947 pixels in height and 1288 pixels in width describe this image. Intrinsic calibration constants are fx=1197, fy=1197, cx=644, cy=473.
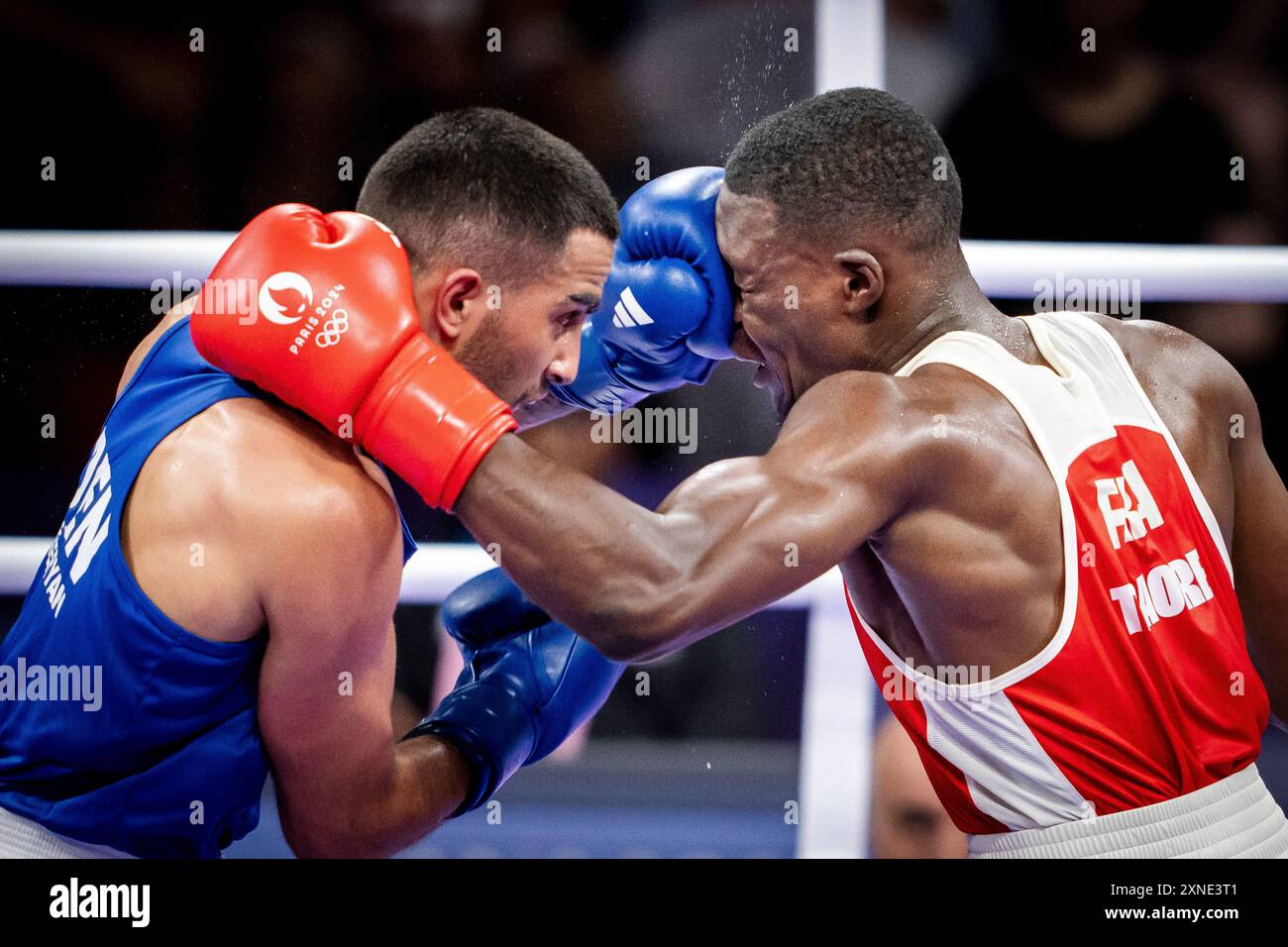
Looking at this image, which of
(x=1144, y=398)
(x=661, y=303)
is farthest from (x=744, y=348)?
(x=1144, y=398)

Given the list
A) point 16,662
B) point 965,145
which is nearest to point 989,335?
point 16,662

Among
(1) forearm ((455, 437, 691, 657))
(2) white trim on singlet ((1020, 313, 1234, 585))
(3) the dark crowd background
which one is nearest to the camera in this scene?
(1) forearm ((455, 437, 691, 657))

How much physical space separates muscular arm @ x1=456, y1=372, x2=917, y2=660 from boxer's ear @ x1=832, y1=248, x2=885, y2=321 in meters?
0.30

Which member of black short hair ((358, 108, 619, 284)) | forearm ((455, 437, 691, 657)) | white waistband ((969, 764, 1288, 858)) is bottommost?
white waistband ((969, 764, 1288, 858))

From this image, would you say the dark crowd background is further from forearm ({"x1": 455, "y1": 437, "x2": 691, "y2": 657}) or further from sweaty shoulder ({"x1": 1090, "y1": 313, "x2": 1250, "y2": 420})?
forearm ({"x1": 455, "y1": 437, "x2": 691, "y2": 657})

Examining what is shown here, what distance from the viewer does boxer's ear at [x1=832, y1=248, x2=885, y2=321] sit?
162 centimetres

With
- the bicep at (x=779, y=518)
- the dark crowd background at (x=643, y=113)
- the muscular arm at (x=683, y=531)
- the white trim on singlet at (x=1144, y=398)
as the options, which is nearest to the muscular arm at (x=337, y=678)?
the muscular arm at (x=683, y=531)

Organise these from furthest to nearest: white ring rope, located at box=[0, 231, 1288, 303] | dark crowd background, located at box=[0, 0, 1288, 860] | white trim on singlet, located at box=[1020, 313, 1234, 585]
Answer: dark crowd background, located at box=[0, 0, 1288, 860]
white ring rope, located at box=[0, 231, 1288, 303]
white trim on singlet, located at box=[1020, 313, 1234, 585]

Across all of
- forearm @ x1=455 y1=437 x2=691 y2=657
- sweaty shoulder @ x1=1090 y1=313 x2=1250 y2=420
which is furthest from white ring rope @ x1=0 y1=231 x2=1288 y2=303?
forearm @ x1=455 y1=437 x2=691 y2=657

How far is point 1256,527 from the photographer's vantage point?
1726mm

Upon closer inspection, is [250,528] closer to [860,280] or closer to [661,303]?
[661,303]

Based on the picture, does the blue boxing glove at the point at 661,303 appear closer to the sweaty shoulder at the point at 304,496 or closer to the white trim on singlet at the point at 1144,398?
the white trim on singlet at the point at 1144,398

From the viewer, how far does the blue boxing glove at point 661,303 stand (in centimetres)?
182
